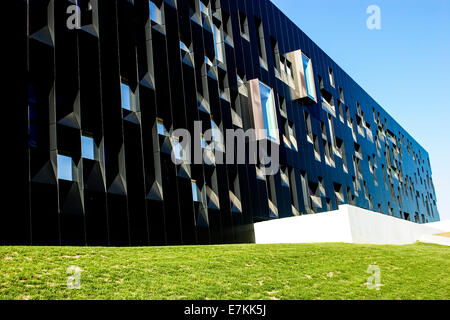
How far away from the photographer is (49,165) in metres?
15.5

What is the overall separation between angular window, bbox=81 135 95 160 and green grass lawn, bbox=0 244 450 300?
14.0ft

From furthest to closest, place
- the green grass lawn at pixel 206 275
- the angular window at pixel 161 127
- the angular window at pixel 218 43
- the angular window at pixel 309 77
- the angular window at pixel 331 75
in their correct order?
the angular window at pixel 331 75 < the angular window at pixel 309 77 < the angular window at pixel 218 43 < the angular window at pixel 161 127 < the green grass lawn at pixel 206 275

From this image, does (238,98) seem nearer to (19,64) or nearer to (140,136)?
(140,136)

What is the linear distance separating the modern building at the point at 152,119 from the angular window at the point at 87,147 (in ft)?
0.15

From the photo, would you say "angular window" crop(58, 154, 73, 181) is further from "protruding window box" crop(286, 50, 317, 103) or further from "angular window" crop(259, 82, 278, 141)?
"protruding window box" crop(286, 50, 317, 103)

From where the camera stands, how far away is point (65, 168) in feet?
53.1

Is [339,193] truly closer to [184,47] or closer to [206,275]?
[184,47]

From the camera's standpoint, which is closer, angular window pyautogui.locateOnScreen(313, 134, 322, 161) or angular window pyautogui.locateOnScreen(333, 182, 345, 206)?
angular window pyautogui.locateOnScreen(313, 134, 322, 161)

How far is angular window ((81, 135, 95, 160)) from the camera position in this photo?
17.1 m

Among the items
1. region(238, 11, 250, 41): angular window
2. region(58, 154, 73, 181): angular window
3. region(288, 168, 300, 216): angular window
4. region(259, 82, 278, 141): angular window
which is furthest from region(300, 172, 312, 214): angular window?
region(58, 154, 73, 181): angular window

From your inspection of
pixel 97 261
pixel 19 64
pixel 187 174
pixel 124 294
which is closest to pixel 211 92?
pixel 187 174

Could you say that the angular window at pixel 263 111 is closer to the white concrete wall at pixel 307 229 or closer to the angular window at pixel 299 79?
the angular window at pixel 299 79

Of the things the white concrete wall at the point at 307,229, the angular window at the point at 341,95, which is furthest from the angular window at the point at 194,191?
the angular window at the point at 341,95

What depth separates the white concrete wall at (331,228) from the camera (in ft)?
77.4
